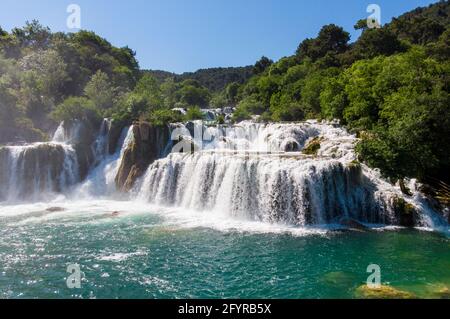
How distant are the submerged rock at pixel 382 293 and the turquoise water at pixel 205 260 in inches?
15.1

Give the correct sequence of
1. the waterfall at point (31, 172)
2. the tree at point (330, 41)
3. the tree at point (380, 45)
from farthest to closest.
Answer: the tree at point (330, 41)
the tree at point (380, 45)
the waterfall at point (31, 172)

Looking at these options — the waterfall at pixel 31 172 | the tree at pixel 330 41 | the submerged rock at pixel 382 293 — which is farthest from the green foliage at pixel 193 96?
the submerged rock at pixel 382 293

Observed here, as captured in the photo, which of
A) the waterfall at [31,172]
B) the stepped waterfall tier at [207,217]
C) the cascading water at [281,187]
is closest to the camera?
the stepped waterfall tier at [207,217]

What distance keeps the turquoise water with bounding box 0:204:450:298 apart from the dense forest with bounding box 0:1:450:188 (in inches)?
256

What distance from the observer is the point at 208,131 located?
34281 mm

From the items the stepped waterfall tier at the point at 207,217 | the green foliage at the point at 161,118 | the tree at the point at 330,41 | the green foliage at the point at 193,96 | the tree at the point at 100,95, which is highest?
the tree at the point at 330,41

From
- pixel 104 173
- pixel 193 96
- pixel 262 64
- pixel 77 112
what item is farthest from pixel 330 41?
pixel 104 173

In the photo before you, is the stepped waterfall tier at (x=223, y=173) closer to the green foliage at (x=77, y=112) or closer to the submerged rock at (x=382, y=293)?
the green foliage at (x=77, y=112)

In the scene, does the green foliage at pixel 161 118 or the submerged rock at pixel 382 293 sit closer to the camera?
the submerged rock at pixel 382 293

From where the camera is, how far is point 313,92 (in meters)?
40.6

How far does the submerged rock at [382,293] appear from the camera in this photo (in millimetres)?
11352

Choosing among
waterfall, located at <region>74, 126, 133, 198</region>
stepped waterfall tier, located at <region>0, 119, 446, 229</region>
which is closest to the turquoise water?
stepped waterfall tier, located at <region>0, 119, 446, 229</region>
